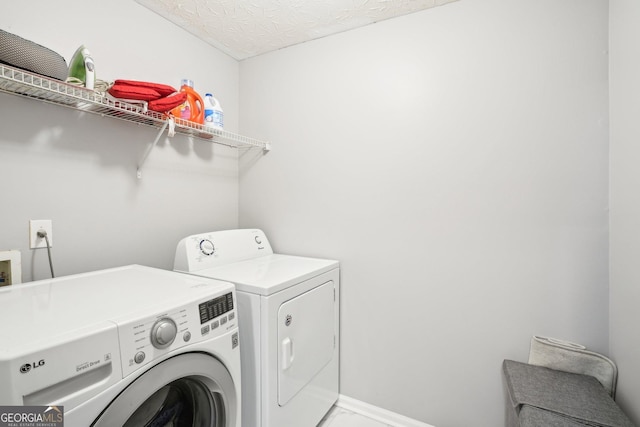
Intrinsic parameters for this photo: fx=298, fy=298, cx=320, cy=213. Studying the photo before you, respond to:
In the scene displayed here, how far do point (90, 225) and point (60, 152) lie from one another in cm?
35

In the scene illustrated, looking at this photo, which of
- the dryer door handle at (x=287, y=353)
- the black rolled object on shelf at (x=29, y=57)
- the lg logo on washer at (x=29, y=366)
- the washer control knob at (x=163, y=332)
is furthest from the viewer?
the dryer door handle at (x=287, y=353)

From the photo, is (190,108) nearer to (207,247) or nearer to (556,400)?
(207,247)

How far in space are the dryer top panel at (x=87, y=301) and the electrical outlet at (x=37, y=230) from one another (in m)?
0.21

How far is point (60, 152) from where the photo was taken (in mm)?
1348

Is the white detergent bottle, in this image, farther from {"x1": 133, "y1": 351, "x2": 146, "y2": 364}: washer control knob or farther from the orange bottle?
{"x1": 133, "y1": 351, "x2": 146, "y2": 364}: washer control knob

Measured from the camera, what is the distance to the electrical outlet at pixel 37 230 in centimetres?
126

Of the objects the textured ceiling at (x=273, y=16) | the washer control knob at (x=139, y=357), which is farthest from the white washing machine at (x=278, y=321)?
the textured ceiling at (x=273, y=16)

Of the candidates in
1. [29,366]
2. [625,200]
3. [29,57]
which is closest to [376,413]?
[625,200]

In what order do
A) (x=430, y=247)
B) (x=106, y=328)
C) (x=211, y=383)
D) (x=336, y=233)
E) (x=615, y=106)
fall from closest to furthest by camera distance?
(x=106, y=328)
(x=211, y=383)
(x=615, y=106)
(x=430, y=247)
(x=336, y=233)

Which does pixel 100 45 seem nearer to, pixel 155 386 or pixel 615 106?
pixel 155 386

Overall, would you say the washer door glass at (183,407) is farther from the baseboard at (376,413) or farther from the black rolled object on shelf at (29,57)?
the black rolled object on shelf at (29,57)

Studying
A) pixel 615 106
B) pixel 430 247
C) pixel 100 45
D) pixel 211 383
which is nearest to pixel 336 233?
pixel 430 247

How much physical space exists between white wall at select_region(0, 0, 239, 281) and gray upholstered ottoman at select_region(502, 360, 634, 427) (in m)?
1.88

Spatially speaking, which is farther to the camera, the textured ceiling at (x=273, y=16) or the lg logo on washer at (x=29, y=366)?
the textured ceiling at (x=273, y=16)
